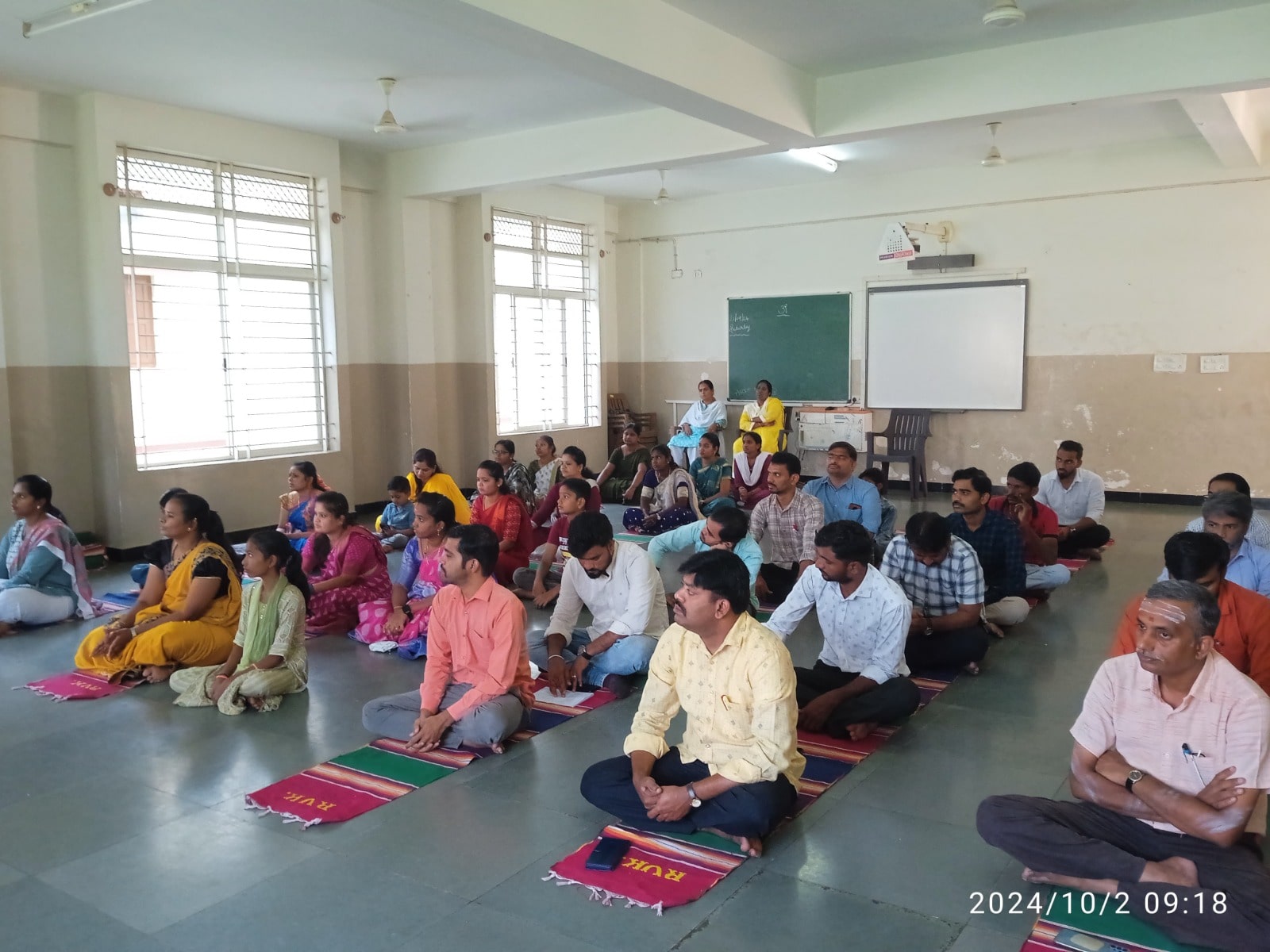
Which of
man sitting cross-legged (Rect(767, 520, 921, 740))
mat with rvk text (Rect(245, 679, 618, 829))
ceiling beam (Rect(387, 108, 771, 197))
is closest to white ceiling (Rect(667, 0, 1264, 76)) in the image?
ceiling beam (Rect(387, 108, 771, 197))

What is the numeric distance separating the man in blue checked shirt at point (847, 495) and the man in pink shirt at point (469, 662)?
9.90ft

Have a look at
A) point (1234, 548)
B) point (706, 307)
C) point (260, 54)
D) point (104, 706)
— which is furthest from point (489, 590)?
point (706, 307)

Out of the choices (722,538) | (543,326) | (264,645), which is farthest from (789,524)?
(543,326)

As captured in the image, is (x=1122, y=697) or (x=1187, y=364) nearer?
(x=1122, y=697)

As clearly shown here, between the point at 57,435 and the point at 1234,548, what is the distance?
7.56 meters

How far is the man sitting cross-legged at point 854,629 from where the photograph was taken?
3787mm

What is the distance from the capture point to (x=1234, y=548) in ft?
13.4

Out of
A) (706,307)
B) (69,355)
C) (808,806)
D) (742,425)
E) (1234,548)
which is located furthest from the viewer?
(706,307)

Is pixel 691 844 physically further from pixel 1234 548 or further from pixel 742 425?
pixel 742 425

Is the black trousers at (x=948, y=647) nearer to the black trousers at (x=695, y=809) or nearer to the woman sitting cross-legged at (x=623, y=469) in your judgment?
the black trousers at (x=695, y=809)

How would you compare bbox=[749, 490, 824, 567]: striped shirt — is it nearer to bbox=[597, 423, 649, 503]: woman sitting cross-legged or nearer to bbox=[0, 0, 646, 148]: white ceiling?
bbox=[0, 0, 646, 148]: white ceiling

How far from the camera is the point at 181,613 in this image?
4625mm

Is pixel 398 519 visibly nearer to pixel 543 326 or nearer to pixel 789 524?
pixel 789 524

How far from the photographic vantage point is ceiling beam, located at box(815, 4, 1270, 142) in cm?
568
